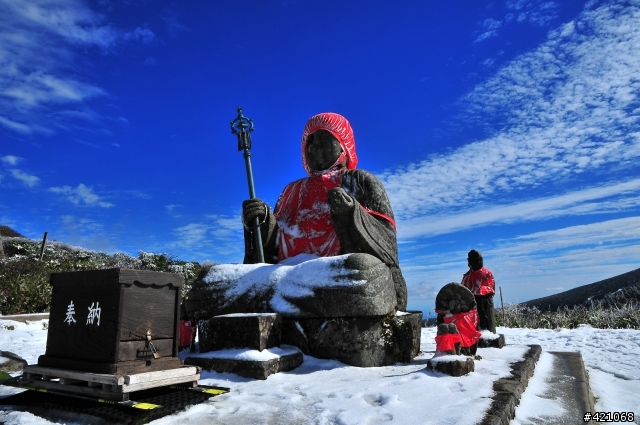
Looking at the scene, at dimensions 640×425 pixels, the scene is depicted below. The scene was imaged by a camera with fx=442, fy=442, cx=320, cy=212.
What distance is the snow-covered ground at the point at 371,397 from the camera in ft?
7.35

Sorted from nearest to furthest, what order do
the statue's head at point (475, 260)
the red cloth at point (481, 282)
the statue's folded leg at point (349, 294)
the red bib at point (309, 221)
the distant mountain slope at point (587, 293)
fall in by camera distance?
1. the statue's folded leg at point (349, 294)
2. the red bib at point (309, 221)
3. the red cloth at point (481, 282)
4. the statue's head at point (475, 260)
5. the distant mountain slope at point (587, 293)

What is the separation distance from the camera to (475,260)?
18.2ft

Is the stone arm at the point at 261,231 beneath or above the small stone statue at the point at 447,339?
above

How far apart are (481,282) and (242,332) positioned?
3.24 meters

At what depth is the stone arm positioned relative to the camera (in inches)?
195

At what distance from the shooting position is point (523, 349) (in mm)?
4730

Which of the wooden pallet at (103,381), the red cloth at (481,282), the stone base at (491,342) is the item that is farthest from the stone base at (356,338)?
the red cloth at (481,282)

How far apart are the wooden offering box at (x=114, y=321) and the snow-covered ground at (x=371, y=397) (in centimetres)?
36

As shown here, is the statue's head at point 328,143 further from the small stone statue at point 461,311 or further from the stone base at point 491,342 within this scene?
the stone base at point 491,342

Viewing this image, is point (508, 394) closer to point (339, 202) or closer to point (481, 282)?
point (339, 202)

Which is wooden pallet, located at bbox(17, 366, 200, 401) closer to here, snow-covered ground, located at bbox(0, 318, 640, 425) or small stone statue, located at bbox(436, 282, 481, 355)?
snow-covered ground, located at bbox(0, 318, 640, 425)

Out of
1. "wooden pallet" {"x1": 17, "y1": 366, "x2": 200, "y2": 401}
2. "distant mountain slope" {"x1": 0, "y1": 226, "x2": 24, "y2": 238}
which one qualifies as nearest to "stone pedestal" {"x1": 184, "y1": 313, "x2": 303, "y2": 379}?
"wooden pallet" {"x1": 17, "y1": 366, "x2": 200, "y2": 401}

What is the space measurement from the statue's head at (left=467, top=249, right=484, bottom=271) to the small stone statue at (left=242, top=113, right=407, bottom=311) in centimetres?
127

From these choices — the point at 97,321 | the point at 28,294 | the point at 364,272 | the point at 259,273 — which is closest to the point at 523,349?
the point at 364,272
